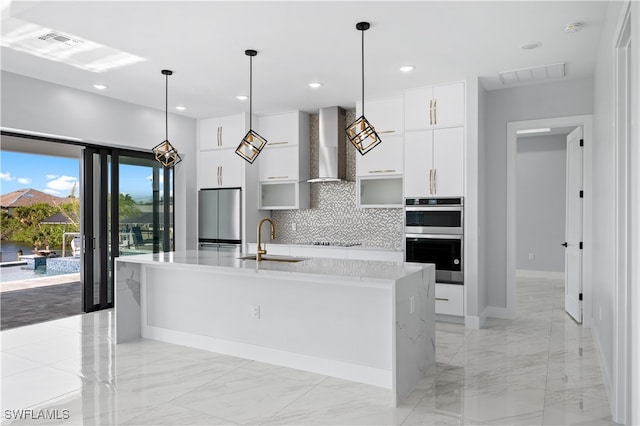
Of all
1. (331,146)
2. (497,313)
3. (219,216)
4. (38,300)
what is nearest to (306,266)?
(331,146)

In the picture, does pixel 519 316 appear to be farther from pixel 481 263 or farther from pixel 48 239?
pixel 48 239

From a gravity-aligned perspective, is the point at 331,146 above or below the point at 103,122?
below

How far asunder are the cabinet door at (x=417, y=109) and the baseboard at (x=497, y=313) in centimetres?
234

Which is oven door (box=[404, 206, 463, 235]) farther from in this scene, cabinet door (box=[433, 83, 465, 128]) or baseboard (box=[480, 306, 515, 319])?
baseboard (box=[480, 306, 515, 319])

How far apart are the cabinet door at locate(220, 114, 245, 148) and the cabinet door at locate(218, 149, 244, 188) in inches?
4.7

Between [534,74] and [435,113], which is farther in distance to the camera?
[435,113]

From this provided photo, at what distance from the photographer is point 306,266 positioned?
329 cm

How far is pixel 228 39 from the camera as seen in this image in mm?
3641

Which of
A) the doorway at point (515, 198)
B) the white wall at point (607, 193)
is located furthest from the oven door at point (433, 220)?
the white wall at point (607, 193)

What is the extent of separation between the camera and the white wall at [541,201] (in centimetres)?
787

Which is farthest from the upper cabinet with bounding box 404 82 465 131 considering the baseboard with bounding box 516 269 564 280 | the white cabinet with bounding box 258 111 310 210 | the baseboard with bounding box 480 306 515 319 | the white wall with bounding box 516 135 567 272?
the baseboard with bounding box 516 269 564 280

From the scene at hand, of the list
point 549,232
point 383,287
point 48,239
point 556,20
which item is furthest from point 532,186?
point 48,239

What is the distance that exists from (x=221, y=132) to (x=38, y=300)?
3591 millimetres

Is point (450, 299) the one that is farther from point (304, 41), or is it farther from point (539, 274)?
point (539, 274)
